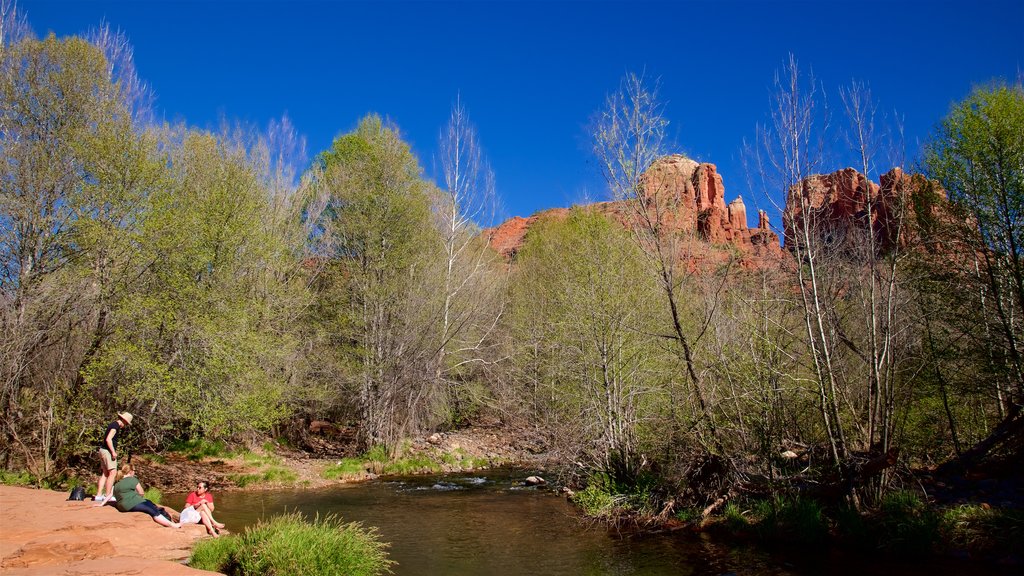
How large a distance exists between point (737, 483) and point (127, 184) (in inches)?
650

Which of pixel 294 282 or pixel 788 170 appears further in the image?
pixel 294 282

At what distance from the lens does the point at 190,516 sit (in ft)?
33.7

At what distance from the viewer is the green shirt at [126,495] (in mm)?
10031

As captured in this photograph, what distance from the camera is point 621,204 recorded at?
1314 cm

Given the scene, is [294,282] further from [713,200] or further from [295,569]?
[713,200]

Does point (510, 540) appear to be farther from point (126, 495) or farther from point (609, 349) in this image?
point (126, 495)

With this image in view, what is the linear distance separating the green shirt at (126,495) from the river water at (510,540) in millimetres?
2159

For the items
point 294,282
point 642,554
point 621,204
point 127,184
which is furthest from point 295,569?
point 294,282

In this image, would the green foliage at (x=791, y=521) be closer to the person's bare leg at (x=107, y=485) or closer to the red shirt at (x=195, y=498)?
the red shirt at (x=195, y=498)

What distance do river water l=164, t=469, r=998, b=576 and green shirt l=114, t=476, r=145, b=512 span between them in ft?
7.08

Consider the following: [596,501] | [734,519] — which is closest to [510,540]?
[596,501]

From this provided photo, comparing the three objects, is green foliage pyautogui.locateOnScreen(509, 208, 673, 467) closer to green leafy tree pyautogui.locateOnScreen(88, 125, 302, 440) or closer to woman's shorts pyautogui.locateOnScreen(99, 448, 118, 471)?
green leafy tree pyautogui.locateOnScreen(88, 125, 302, 440)

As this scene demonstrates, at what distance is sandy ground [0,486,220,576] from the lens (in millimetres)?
6992

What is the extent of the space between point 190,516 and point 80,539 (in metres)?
2.30
